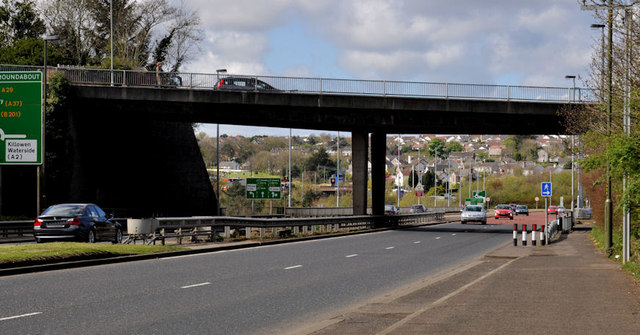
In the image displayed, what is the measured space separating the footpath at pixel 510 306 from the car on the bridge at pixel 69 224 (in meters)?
13.4

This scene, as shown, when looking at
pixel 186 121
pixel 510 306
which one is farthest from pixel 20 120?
pixel 510 306

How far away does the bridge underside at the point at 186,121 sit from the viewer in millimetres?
48906

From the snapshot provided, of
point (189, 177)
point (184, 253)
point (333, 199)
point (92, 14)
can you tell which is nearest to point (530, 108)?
point (189, 177)

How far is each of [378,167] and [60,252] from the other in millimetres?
37595

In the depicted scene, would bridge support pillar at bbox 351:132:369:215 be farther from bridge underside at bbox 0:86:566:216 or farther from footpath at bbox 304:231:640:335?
footpath at bbox 304:231:640:335

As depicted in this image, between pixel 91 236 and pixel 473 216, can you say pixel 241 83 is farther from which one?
pixel 473 216

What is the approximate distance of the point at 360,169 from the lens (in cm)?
5738

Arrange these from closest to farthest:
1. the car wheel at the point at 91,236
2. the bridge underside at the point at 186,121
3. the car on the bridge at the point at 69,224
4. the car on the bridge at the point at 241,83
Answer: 1. the car on the bridge at the point at 69,224
2. the car wheel at the point at 91,236
3. the bridge underside at the point at 186,121
4. the car on the bridge at the point at 241,83

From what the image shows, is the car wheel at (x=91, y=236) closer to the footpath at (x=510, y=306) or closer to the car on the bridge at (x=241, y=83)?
the footpath at (x=510, y=306)

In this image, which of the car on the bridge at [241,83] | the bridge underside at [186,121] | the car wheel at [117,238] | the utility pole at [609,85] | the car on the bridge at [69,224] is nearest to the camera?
the utility pole at [609,85]

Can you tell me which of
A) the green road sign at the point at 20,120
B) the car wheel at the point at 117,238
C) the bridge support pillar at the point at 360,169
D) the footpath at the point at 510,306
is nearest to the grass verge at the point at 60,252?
the car wheel at the point at 117,238

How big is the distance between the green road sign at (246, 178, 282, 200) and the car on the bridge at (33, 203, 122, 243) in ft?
99.3

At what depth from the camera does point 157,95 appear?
159 ft

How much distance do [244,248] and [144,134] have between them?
91.3ft
